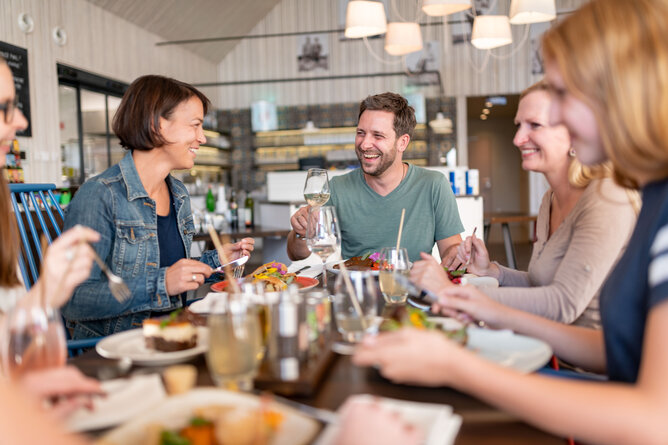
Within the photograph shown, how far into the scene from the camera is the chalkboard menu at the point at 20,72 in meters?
6.04

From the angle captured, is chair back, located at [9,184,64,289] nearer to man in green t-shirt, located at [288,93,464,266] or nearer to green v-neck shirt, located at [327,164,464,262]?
man in green t-shirt, located at [288,93,464,266]

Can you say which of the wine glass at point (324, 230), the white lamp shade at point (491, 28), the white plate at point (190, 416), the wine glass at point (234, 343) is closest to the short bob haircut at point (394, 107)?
the wine glass at point (324, 230)

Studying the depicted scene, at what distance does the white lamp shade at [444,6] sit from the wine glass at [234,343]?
4479 millimetres

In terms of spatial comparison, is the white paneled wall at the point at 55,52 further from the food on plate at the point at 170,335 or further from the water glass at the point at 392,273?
the food on plate at the point at 170,335

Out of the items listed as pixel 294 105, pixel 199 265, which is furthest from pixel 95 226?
pixel 294 105

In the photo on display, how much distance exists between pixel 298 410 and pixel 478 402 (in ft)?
0.98

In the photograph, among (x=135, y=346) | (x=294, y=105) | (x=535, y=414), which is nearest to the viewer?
(x=535, y=414)

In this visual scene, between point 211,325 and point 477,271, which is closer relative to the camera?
point 211,325

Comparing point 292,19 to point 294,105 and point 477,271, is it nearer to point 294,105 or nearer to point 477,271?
point 294,105

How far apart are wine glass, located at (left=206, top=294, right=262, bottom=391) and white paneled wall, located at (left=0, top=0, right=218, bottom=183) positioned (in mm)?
6360

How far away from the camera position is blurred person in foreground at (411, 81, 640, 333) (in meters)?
1.46

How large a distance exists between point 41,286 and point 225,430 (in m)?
0.56

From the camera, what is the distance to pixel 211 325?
0.89 meters

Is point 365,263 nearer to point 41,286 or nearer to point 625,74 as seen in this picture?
point 41,286
